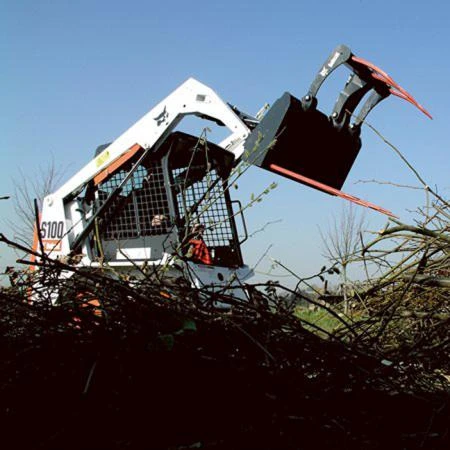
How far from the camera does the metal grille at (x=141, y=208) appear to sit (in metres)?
6.47

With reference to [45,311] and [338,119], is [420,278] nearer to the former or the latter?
[45,311]

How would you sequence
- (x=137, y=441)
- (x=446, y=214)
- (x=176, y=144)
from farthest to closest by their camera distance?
(x=176, y=144) → (x=446, y=214) → (x=137, y=441)

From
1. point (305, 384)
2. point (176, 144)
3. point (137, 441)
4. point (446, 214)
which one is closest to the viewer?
point (137, 441)

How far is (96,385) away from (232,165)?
5.50 meters

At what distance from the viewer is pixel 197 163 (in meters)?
6.93

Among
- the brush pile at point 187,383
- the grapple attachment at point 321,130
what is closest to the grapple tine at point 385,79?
the grapple attachment at point 321,130

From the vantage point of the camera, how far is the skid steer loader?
6.47 metres

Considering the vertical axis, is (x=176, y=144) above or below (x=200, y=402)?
above

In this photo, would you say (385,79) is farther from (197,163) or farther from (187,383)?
(187,383)

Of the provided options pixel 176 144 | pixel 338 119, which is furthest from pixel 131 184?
pixel 338 119

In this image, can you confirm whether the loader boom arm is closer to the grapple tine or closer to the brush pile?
the grapple tine

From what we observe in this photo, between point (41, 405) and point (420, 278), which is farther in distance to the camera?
point (420, 278)

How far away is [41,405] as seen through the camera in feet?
5.48

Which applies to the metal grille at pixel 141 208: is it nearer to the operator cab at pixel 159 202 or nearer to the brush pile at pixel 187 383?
the operator cab at pixel 159 202
